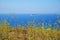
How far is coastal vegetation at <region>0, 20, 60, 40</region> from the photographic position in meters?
1.59

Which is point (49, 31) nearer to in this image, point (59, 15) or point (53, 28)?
point (53, 28)

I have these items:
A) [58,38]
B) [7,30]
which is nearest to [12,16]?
[7,30]

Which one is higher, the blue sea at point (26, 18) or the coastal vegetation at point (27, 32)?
the blue sea at point (26, 18)

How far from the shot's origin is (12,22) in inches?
63.0

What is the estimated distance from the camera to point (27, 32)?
1.59 m

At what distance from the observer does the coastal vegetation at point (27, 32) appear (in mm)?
1588

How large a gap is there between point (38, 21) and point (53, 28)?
0.22 meters

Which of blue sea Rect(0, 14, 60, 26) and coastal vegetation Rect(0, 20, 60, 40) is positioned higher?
blue sea Rect(0, 14, 60, 26)

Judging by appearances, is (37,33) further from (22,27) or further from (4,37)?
(4,37)

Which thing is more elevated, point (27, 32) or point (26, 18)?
point (26, 18)

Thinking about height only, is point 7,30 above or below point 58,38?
above

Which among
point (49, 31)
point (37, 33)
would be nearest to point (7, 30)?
point (37, 33)
